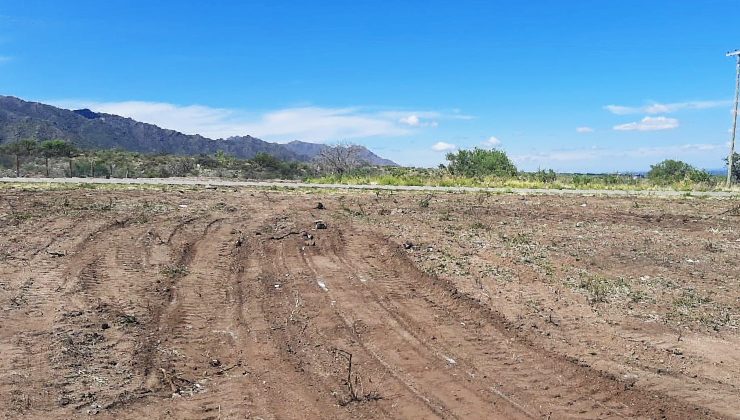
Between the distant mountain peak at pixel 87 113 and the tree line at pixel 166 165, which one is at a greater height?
the distant mountain peak at pixel 87 113

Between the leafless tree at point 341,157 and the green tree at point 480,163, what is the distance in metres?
7.76

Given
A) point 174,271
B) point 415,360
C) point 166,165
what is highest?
point 166,165

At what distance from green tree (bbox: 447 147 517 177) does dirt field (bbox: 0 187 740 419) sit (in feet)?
89.2

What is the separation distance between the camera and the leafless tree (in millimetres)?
48281

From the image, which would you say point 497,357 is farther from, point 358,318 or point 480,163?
Result: point 480,163

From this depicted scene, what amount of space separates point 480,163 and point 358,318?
38.2m

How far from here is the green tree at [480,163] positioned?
1683 inches

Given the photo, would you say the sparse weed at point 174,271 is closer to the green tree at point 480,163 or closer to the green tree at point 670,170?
the green tree at point 480,163

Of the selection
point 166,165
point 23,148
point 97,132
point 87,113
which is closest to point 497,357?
point 166,165

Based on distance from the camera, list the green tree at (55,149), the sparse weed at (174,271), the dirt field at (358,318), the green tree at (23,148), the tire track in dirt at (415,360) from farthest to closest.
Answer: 1. the green tree at (55,149)
2. the green tree at (23,148)
3. the sparse weed at (174,271)
4. the dirt field at (358,318)
5. the tire track in dirt at (415,360)

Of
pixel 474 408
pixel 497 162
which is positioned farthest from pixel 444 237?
pixel 497 162

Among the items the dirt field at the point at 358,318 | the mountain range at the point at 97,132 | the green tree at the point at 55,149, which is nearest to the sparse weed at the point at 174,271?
the dirt field at the point at 358,318

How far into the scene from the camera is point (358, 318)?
8.30 m

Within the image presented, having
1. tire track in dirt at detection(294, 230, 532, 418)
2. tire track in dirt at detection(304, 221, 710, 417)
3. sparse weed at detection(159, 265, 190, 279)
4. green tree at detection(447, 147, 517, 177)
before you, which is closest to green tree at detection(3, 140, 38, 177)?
green tree at detection(447, 147, 517, 177)
